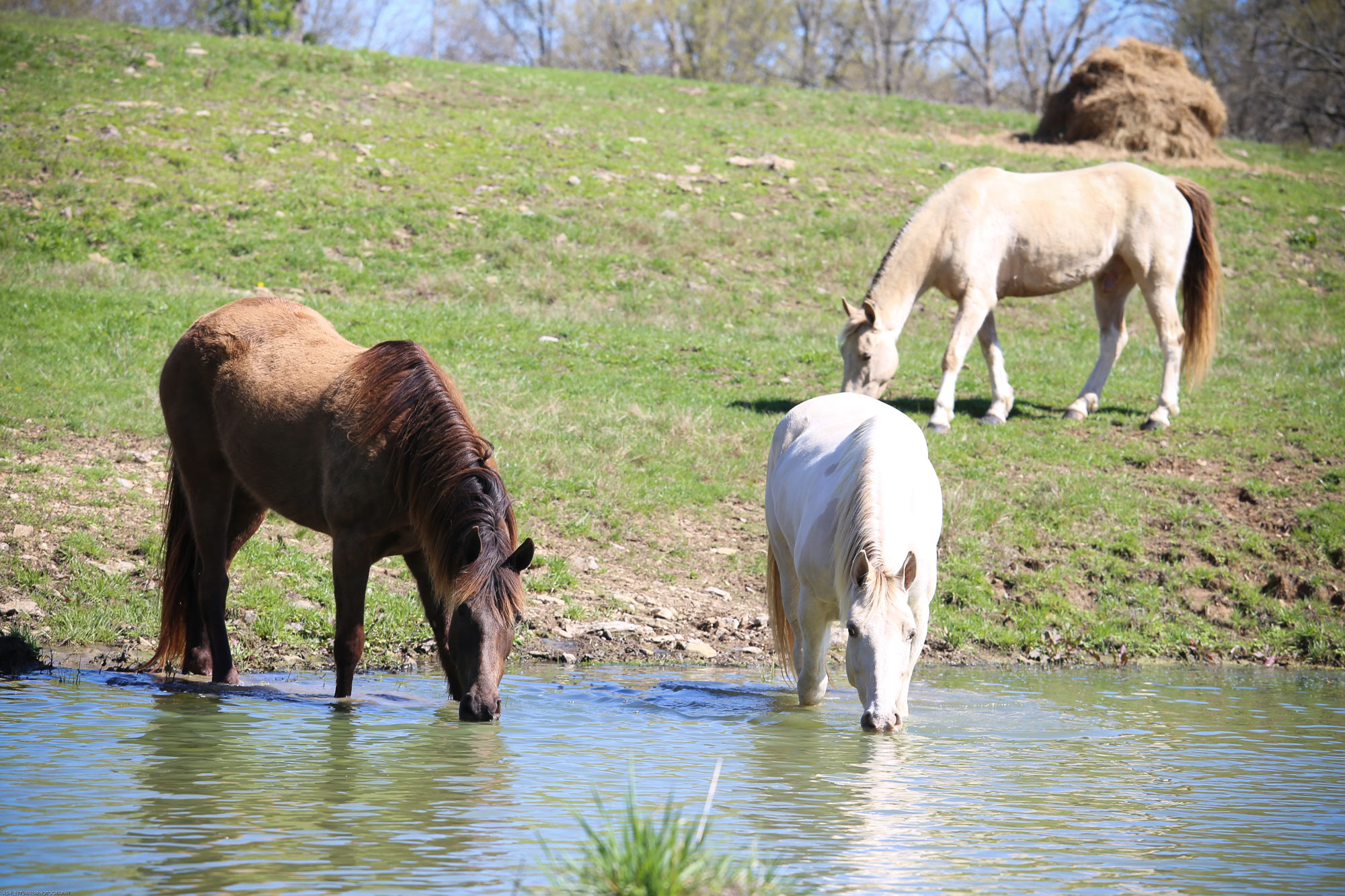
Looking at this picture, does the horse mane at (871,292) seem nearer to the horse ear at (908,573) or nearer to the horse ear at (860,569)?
the horse ear at (908,573)

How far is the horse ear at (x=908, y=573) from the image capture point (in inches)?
213

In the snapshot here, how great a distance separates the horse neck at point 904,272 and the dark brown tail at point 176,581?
745 centimetres

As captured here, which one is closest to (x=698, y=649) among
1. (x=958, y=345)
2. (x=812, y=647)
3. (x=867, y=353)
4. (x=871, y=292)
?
(x=812, y=647)

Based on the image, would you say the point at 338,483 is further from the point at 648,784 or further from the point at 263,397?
the point at 648,784

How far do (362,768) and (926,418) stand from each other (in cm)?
868

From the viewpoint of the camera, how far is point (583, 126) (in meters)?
23.4

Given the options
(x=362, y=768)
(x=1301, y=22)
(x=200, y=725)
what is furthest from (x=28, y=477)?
(x=1301, y=22)

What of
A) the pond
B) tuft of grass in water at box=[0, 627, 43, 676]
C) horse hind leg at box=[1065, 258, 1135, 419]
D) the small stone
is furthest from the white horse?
horse hind leg at box=[1065, 258, 1135, 419]

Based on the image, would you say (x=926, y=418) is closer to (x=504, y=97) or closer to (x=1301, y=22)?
(x=504, y=97)

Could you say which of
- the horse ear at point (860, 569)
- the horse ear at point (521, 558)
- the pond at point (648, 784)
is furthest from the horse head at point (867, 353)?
the horse ear at point (521, 558)

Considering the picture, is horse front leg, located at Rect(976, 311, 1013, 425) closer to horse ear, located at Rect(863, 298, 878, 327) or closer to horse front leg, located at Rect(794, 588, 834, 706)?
horse ear, located at Rect(863, 298, 878, 327)

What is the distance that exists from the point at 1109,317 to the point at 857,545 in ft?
29.8

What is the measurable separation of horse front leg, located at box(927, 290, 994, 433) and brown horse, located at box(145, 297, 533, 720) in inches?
262

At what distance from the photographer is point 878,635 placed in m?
5.30
